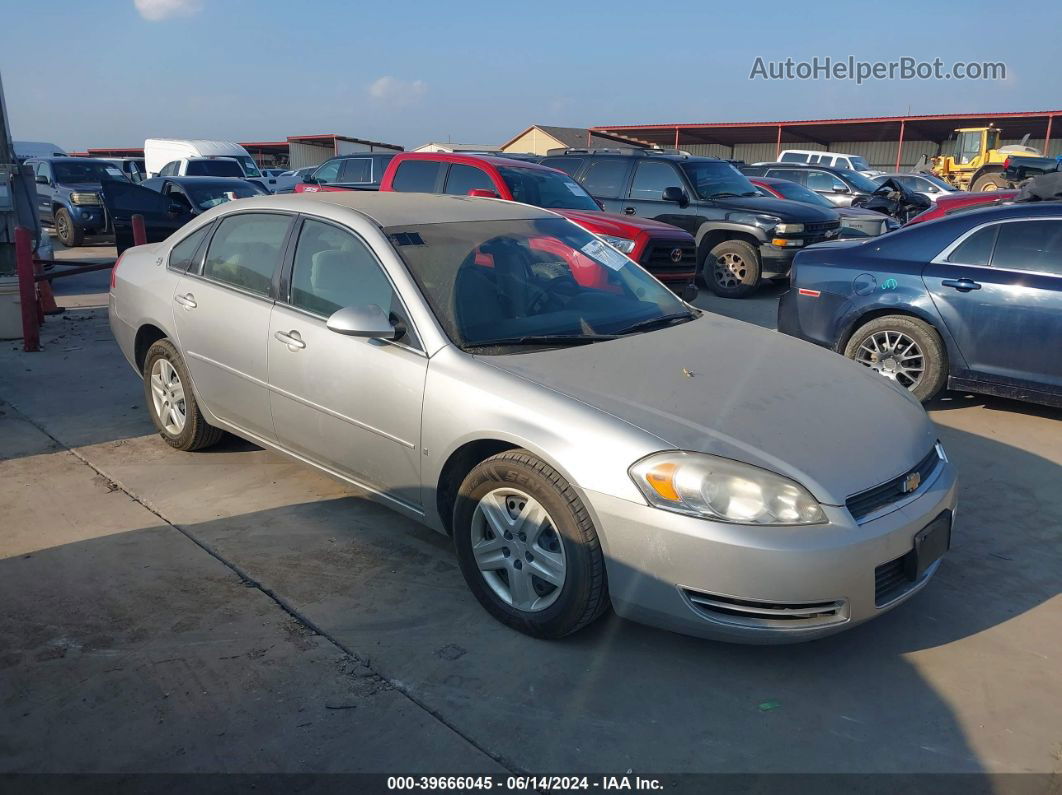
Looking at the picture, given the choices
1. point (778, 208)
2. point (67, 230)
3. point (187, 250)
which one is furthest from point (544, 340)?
point (67, 230)

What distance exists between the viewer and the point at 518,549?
347 cm

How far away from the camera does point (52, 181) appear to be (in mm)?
17703

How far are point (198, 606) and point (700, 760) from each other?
6.99ft

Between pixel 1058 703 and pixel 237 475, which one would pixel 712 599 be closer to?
pixel 1058 703

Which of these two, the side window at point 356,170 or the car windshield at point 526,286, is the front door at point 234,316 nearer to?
the car windshield at point 526,286

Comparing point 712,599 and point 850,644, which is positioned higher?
point 712,599

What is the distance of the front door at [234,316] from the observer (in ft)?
15.0

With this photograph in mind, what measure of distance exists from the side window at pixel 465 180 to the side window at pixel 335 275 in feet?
18.3

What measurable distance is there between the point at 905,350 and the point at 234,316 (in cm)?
461

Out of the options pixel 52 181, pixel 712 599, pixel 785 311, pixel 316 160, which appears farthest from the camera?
pixel 316 160

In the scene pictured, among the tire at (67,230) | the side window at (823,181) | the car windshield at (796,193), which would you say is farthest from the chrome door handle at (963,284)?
the tire at (67,230)

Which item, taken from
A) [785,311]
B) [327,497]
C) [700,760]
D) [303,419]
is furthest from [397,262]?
[785,311]

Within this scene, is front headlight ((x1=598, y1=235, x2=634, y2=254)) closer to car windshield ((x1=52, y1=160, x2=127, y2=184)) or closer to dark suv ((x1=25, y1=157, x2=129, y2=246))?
dark suv ((x1=25, y1=157, x2=129, y2=246))

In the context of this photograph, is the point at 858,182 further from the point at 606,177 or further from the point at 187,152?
the point at 187,152
